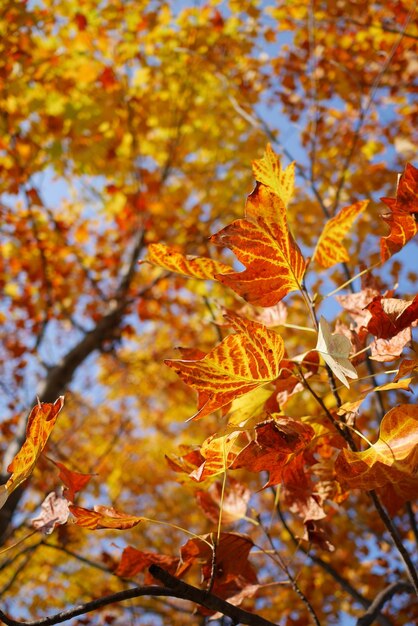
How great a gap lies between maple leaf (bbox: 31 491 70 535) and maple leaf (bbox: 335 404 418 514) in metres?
0.46

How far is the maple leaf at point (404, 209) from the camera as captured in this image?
781mm

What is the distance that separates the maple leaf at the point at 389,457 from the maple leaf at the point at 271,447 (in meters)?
0.08

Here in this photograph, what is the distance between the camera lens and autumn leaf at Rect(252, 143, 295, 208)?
828 millimetres

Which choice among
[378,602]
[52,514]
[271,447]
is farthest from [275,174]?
[378,602]

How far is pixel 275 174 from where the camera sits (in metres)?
0.83

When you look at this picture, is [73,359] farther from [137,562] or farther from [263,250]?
[263,250]

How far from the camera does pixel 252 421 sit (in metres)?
0.92

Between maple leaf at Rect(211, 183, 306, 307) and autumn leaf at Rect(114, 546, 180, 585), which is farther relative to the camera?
autumn leaf at Rect(114, 546, 180, 585)

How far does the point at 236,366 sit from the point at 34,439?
0.35 meters

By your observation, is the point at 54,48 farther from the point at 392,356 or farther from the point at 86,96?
the point at 392,356

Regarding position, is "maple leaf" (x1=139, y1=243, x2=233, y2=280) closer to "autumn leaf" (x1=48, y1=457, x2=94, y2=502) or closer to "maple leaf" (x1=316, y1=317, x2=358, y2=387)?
"maple leaf" (x1=316, y1=317, x2=358, y2=387)

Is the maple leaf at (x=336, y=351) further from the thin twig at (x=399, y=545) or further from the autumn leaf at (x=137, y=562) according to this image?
the autumn leaf at (x=137, y=562)

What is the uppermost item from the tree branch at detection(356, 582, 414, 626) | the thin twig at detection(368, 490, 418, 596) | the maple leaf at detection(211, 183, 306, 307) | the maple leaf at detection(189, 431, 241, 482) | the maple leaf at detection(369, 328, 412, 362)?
the maple leaf at detection(211, 183, 306, 307)

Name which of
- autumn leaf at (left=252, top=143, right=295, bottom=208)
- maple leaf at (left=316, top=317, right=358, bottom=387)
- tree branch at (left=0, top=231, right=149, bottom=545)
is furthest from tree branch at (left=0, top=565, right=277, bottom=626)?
tree branch at (left=0, top=231, right=149, bottom=545)
